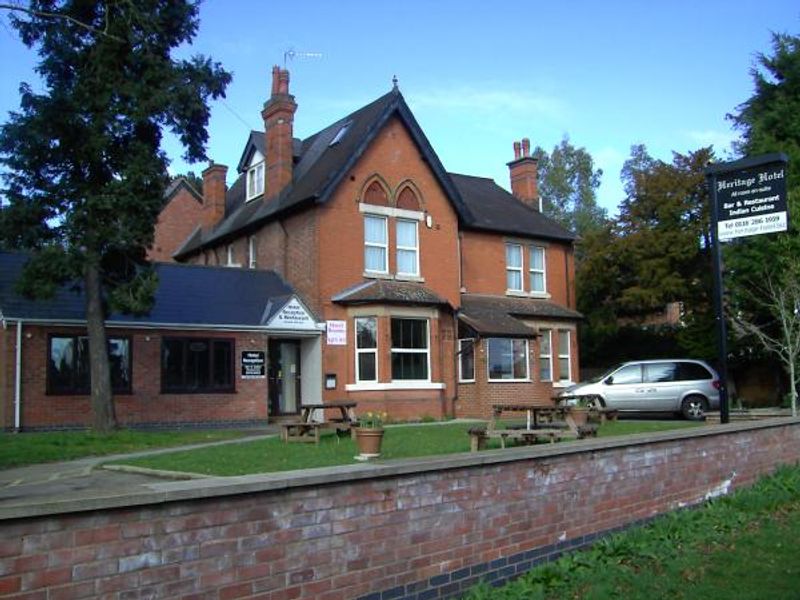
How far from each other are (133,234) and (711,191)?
1126 cm

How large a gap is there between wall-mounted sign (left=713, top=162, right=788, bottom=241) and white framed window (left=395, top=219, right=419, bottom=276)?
40.7 feet

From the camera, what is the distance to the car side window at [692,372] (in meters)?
22.3

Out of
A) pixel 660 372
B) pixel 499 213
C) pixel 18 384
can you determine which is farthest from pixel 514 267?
pixel 18 384

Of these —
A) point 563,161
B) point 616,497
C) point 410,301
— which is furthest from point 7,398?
point 563,161

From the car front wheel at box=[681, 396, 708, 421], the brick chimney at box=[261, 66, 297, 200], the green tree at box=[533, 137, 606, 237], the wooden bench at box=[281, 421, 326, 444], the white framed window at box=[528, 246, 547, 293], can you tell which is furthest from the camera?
the green tree at box=[533, 137, 606, 237]

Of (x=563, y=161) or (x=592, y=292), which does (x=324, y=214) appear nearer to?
(x=592, y=292)

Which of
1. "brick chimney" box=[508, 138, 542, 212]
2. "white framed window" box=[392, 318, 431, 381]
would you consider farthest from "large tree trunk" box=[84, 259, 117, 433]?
"brick chimney" box=[508, 138, 542, 212]

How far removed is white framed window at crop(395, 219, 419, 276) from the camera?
24.3 metres

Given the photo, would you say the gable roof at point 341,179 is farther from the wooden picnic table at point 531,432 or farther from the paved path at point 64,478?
Answer: the paved path at point 64,478

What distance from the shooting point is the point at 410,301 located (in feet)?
73.6

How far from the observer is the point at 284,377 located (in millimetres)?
23312

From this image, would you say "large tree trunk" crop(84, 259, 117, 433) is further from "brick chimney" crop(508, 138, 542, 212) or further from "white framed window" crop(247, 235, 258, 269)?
"brick chimney" crop(508, 138, 542, 212)

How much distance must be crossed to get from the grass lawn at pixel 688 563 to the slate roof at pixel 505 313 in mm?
15424

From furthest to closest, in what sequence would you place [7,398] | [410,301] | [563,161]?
[563,161], [410,301], [7,398]
